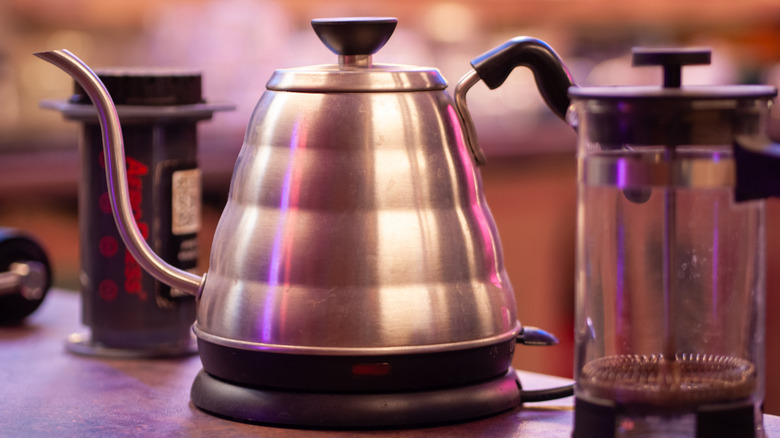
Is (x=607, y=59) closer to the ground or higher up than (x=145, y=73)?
higher up

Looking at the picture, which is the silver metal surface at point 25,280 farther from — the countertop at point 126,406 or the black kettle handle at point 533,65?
the black kettle handle at point 533,65

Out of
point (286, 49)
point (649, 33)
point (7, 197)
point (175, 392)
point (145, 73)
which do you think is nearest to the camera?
point (175, 392)

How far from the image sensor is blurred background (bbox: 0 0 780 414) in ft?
8.18

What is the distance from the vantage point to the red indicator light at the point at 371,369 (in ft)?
2.30

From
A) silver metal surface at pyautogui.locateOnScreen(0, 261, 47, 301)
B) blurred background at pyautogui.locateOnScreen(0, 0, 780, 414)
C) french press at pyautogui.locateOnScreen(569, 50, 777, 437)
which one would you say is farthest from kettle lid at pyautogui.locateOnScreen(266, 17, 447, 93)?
blurred background at pyautogui.locateOnScreen(0, 0, 780, 414)

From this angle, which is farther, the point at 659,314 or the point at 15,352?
the point at 15,352

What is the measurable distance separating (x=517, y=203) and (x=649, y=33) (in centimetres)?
148

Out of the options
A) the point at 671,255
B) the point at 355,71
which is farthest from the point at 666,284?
the point at 355,71

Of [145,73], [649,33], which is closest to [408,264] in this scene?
[145,73]

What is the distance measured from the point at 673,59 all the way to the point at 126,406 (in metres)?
0.43

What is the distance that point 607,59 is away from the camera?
3822mm

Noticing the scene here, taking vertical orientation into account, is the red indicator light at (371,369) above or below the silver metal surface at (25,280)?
below

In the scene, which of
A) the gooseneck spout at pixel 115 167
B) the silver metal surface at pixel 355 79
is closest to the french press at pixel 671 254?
the silver metal surface at pixel 355 79

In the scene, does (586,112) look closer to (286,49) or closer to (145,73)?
(145,73)
